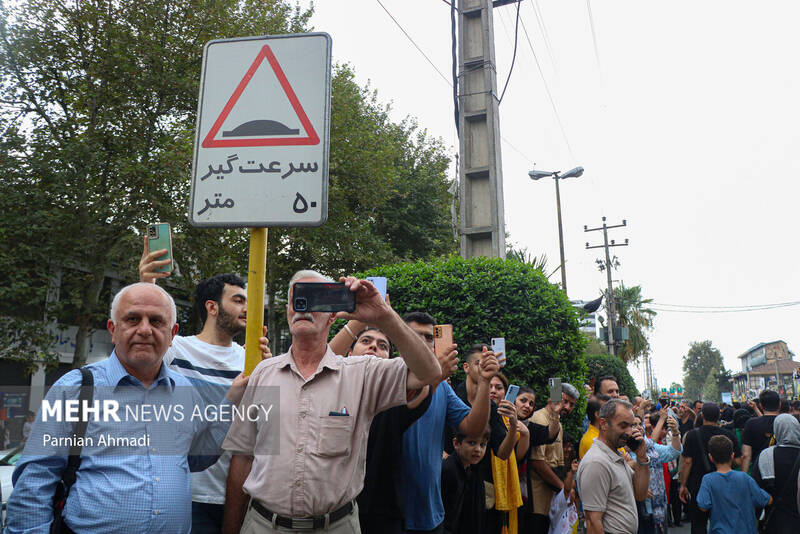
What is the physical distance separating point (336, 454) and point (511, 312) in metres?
5.01

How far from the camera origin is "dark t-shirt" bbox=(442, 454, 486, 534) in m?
4.32

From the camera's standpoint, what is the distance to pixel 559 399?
569 cm

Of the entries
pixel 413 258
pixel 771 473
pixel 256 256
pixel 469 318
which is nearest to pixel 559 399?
pixel 469 318

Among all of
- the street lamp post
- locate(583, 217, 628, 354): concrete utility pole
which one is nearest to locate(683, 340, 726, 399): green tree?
locate(583, 217, 628, 354): concrete utility pole

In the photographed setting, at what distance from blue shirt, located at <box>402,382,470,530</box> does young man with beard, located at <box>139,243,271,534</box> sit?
1149 millimetres

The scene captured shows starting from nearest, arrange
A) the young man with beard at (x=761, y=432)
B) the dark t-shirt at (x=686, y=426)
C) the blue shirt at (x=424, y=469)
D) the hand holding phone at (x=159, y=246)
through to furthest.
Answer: the hand holding phone at (x=159, y=246), the blue shirt at (x=424, y=469), the young man with beard at (x=761, y=432), the dark t-shirt at (x=686, y=426)

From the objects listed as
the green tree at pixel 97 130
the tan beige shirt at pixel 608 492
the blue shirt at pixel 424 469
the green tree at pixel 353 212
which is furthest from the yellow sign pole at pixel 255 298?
the green tree at pixel 353 212

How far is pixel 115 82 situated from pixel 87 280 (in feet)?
16.9

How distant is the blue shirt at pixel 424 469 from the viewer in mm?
3625

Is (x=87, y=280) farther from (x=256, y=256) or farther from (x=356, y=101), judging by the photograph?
(x=256, y=256)

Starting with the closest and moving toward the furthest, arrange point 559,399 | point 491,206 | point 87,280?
point 559,399
point 491,206
point 87,280

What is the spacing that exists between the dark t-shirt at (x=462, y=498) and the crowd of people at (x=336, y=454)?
0.01 meters

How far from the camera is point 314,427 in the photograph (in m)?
2.45

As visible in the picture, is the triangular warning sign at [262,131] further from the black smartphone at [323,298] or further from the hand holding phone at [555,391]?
the hand holding phone at [555,391]
